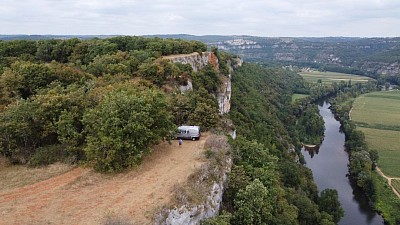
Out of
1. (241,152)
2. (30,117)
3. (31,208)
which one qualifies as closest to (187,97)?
(241,152)

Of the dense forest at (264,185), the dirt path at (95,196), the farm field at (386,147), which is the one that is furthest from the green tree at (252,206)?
the farm field at (386,147)

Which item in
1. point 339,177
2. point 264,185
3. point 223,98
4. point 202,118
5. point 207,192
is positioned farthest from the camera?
point 339,177

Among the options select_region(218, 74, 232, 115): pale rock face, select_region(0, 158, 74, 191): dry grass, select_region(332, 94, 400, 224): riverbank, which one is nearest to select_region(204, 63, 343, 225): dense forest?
select_region(218, 74, 232, 115): pale rock face

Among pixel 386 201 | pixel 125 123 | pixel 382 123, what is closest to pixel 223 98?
pixel 125 123

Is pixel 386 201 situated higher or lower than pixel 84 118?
lower

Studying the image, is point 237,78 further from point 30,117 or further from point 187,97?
point 30,117

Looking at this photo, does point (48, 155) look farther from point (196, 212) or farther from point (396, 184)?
point (396, 184)
